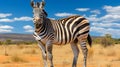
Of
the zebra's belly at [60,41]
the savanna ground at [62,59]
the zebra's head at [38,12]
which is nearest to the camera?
the zebra's head at [38,12]

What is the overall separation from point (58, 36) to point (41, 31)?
34.5 inches

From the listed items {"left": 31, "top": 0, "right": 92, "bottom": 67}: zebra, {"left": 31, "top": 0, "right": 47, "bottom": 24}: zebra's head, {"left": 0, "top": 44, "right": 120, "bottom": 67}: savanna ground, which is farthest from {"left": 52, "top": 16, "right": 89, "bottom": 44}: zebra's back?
{"left": 0, "top": 44, "right": 120, "bottom": 67}: savanna ground

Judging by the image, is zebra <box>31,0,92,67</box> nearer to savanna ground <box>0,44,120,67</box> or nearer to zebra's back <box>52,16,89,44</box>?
zebra's back <box>52,16,89,44</box>

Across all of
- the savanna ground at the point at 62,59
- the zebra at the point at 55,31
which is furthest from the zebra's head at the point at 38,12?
the savanna ground at the point at 62,59

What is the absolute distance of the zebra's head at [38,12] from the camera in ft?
36.3

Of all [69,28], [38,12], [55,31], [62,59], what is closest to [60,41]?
[55,31]

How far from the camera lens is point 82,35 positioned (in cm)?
1313

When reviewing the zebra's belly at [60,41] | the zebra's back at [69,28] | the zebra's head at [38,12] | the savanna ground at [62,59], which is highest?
the zebra's head at [38,12]

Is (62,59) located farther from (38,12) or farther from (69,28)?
(38,12)

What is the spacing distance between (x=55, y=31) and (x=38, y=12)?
1.22 meters

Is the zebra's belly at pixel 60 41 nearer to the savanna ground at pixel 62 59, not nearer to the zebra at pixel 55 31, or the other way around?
the zebra at pixel 55 31

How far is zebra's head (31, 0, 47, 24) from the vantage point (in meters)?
11.1

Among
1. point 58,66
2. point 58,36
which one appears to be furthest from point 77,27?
point 58,66

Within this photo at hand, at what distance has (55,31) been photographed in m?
12.0
